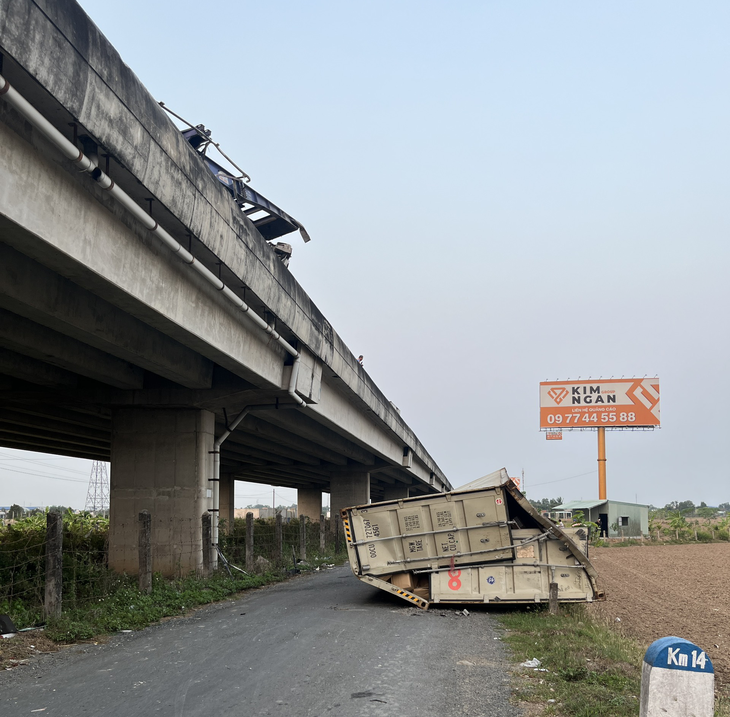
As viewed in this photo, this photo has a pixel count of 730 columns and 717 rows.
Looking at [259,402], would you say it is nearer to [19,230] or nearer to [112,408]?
[112,408]

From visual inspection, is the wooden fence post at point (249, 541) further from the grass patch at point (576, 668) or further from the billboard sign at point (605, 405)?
the billboard sign at point (605, 405)

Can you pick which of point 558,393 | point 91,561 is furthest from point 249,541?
point 558,393

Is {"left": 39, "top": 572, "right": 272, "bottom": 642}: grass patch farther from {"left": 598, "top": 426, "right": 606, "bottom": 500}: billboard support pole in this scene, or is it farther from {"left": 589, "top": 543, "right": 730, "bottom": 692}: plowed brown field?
{"left": 598, "top": 426, "right": 606, "bottom": 500}: billboard support pole

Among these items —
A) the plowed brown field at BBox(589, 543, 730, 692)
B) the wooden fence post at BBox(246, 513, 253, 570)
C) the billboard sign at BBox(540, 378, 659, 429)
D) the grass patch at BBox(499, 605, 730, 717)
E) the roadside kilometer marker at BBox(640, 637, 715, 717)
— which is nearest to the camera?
the roadside kilometer marker at BBox(640, 637, 715, 717)

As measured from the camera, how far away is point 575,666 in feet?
27.0

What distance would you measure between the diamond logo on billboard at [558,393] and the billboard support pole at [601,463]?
14.5 feet

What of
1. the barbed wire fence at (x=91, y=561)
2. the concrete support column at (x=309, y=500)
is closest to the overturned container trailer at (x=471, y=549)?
the barbed wire fence at (x=91, y=561)

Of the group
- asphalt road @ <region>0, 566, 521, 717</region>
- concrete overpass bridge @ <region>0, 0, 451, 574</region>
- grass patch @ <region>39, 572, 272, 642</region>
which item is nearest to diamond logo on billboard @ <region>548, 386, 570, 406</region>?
concrete overpass bridge @ <region>0, 0, 451, 574</region>

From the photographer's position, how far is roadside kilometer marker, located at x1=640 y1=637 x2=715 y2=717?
4.58 metres

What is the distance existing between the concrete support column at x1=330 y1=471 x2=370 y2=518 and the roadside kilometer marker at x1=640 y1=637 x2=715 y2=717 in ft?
107

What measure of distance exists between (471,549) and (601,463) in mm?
52429

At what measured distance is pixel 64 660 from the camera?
8977 mm

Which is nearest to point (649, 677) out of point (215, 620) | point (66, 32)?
point (66, 32)

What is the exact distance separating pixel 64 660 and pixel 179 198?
6175 mm
